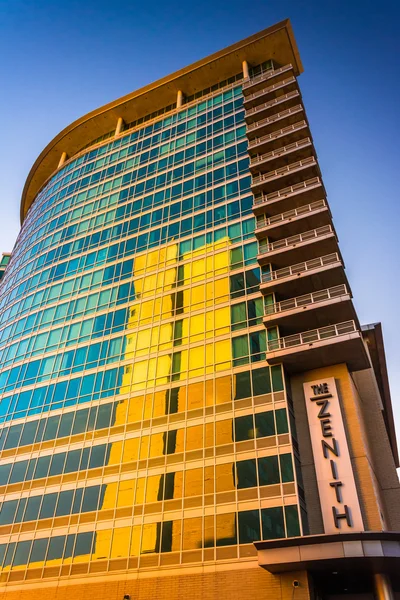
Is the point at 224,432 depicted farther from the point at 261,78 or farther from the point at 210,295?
the point at 261,78

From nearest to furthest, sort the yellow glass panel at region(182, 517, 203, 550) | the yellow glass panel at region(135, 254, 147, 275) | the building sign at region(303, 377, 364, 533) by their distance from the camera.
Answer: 1. the building sign at region(303, 377, 364, 533)
2. the yellow glass panel at region(182, 517, 203, 550)
3. the yellow glass panel at region(135, 254, 147, 275)

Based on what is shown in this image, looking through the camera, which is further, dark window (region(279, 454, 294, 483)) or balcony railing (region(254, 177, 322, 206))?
balcony railing (region(254, 177, 322, 206))

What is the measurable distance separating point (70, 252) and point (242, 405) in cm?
2465

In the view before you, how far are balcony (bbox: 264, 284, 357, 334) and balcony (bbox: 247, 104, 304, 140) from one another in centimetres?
1764

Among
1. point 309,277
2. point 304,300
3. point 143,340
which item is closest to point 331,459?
point 304,300

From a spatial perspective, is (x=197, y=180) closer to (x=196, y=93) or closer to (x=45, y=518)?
(x=196, y=93)

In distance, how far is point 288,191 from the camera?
111 ft

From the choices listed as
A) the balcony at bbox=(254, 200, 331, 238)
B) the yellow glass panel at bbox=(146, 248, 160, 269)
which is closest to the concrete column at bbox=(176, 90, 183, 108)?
the yellow glass panel at bbox=(146, 248, 160, 269)

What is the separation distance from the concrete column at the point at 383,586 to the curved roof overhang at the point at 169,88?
46.4 meters

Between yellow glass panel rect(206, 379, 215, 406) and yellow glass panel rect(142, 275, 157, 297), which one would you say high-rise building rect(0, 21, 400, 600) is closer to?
yellow glass panel rect(206, 379, 215, 406)

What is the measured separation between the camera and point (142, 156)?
46938 millimetres

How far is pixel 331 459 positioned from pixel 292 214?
1711 centimetres

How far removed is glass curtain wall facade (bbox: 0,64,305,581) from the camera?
23234 mm

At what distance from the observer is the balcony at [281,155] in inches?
1416
